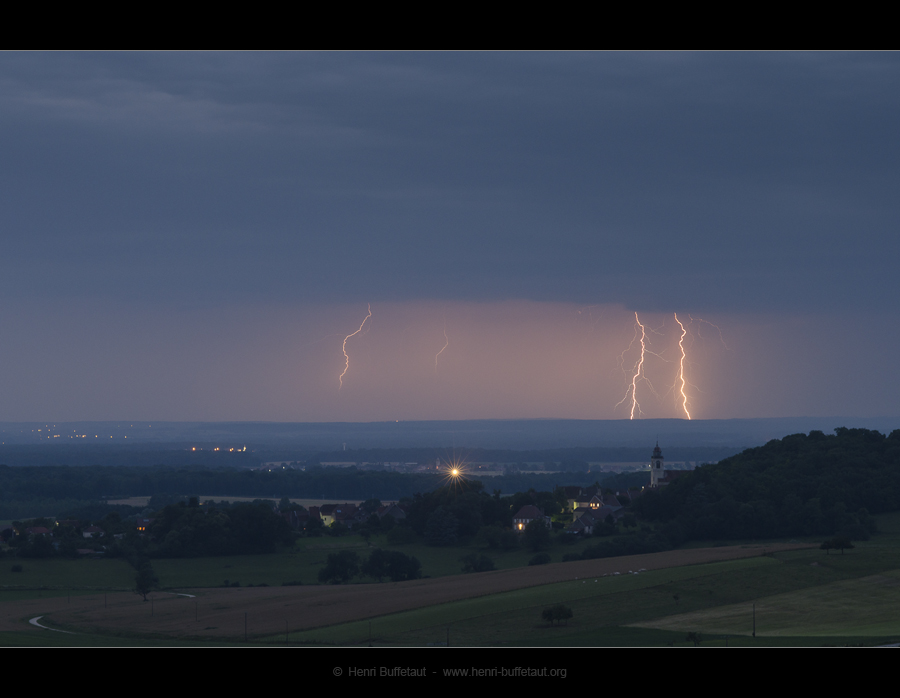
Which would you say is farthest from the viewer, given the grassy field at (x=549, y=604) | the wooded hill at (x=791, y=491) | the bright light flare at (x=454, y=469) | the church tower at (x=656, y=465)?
the bright light flare at (x=454, y=469)

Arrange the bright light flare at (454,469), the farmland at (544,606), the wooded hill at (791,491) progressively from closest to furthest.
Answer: the farmland at (544,606) < the wooded hill at (791,491) < the bright light flare at (454,469)

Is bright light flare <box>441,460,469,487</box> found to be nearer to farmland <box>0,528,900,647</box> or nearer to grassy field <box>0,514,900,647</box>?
grassy field <box>0,514,900,647</box>

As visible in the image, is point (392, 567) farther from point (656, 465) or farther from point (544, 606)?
point (656, 465)

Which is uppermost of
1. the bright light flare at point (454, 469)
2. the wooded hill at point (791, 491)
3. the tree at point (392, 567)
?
the wooded hill at point (791, 491)

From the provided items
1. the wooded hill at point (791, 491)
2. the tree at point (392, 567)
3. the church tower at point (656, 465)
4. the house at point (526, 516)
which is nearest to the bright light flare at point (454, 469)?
the church tower at point (656, 465)

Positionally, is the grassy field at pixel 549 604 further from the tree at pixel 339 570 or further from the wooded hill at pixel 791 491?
the wooded hill at pixel 791 491

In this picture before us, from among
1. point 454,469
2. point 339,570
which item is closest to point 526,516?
point 339,570

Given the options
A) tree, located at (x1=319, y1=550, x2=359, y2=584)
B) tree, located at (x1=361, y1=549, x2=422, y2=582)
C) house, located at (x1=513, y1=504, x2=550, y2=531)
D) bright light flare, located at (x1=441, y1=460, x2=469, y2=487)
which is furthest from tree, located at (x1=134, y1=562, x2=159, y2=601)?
bright light flare, located at (x1=441, y1=460, x2=469, y2=487)
